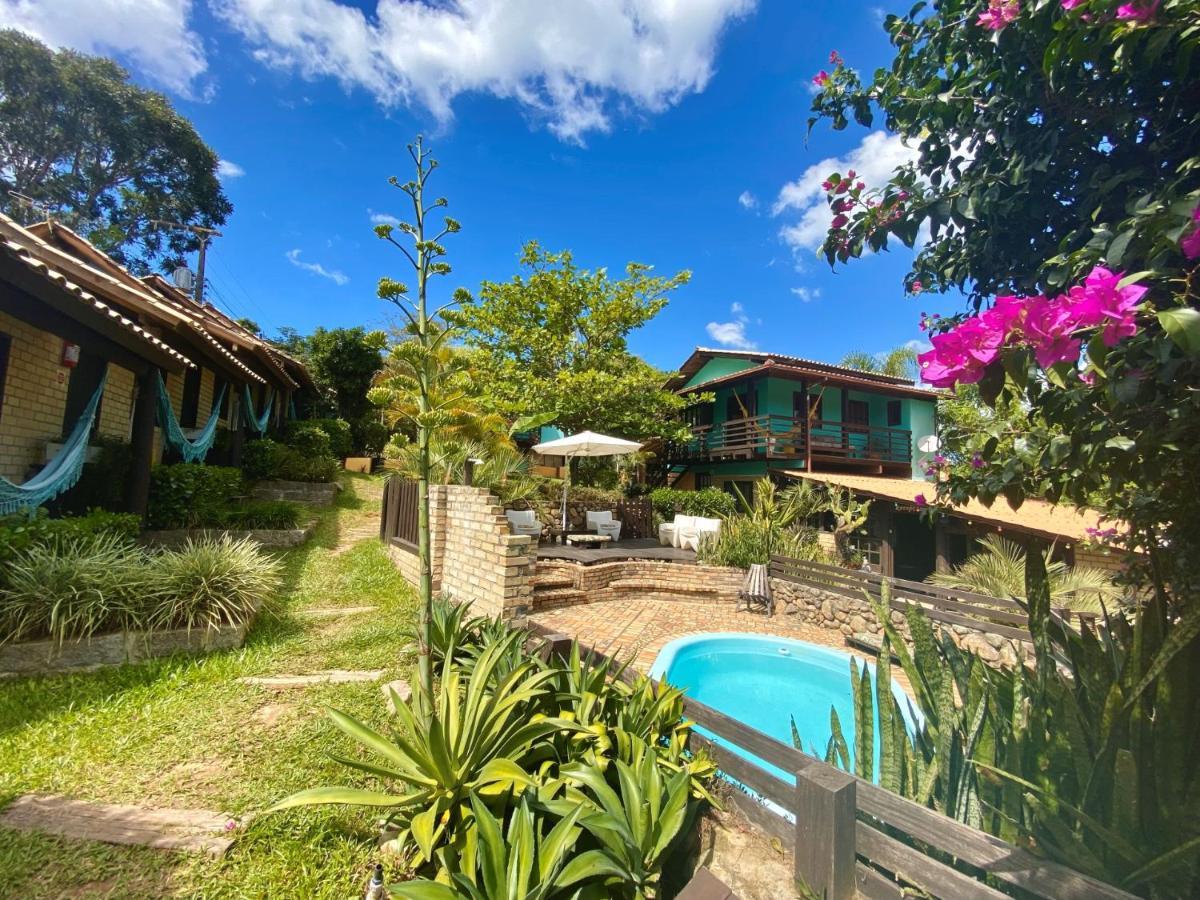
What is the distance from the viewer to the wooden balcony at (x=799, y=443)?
1742cm

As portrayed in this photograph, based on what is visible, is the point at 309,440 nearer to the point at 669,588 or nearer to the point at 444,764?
the point at 669,588

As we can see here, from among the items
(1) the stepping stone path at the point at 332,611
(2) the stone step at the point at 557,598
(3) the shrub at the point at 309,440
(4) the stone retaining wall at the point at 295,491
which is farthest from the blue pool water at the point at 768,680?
(3) the shrub at the point at 309,440

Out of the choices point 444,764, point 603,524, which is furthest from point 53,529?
point 603,524

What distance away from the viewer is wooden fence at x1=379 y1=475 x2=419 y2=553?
8234 millimetres

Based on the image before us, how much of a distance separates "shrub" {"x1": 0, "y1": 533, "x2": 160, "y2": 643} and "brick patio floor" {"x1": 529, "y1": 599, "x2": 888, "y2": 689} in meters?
4.96

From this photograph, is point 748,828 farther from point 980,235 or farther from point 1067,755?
point 980,235

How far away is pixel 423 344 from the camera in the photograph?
105 inches

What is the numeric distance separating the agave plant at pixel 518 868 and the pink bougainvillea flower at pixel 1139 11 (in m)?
3.21

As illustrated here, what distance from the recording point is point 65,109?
76.2ft

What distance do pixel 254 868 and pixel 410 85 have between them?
12.8 meters

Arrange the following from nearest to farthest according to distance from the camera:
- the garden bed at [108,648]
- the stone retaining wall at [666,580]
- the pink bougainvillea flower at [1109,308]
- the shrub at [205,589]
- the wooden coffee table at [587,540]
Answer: the pink bougainvillea flower at [1109,308], the garden bed at [108,648], the shrub at [205,589], the stone retaining wall at [666,580], the wooden coffee table at [587,540]

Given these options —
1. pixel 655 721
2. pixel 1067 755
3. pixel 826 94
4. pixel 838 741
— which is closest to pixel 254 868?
pixel 655 721

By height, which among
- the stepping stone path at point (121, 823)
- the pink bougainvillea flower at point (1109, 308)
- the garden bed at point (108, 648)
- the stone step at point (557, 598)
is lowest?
the stone step at point (557, 598)

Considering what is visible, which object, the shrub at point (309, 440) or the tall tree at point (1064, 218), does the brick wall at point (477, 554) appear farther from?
the shrub at point (309, 440)
